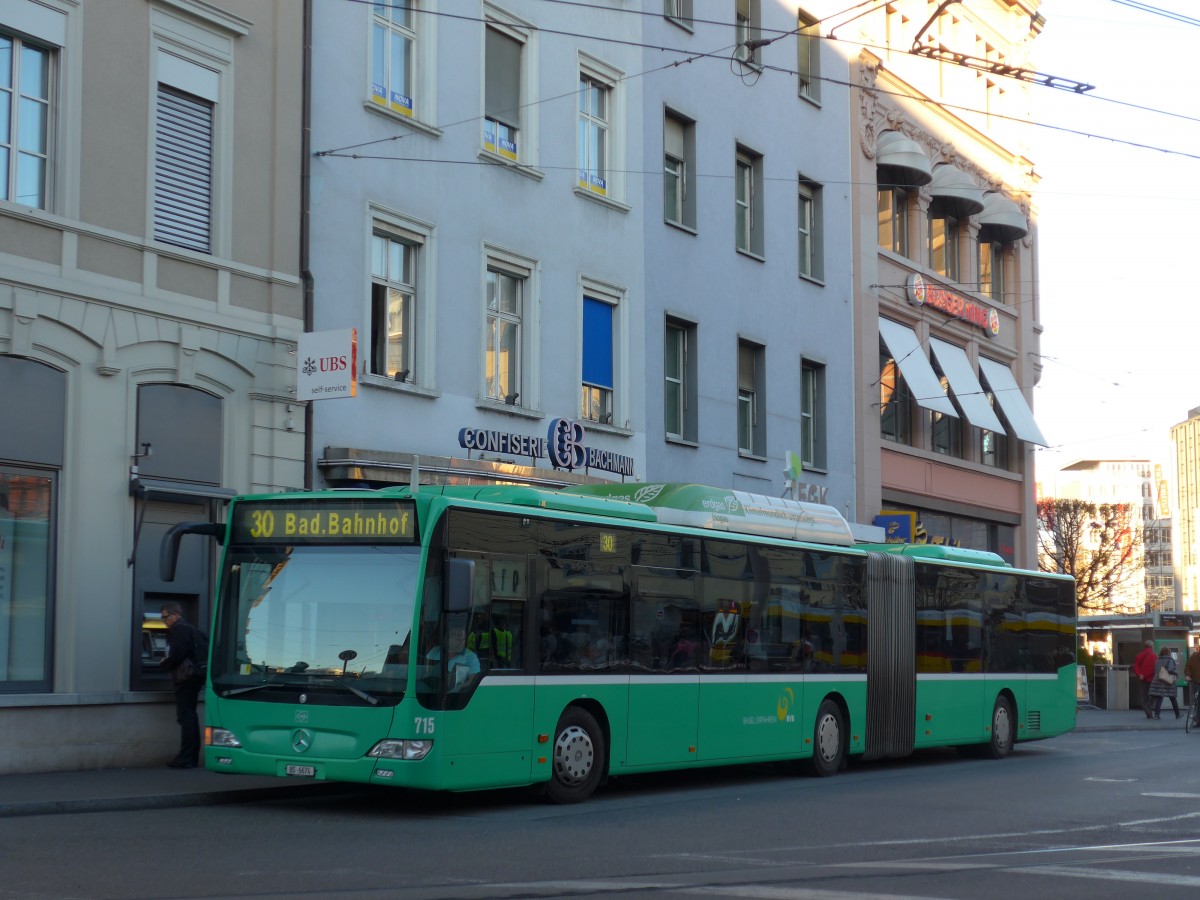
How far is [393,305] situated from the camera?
22.1m

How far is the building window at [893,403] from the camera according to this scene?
35.1 meters

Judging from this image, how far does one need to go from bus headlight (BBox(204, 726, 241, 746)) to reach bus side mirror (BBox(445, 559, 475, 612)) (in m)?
2.27

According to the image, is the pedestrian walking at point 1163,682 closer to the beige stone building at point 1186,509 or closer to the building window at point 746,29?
the building window at point 746,29

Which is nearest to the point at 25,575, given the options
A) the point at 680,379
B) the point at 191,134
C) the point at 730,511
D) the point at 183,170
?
the point at 183,170

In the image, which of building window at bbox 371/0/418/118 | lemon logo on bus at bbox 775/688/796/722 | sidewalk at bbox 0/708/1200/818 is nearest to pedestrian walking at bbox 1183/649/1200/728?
lemon logo on bus at bbox 775/688/796/722

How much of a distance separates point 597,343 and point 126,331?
373 inches

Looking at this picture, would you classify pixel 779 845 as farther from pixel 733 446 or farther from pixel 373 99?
pixel 733 446

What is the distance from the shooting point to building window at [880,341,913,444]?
35.1 meters

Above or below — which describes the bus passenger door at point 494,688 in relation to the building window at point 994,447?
below

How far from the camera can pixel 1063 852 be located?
12148mm

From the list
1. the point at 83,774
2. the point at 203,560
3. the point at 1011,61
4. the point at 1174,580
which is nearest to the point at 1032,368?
the point at 1011,61

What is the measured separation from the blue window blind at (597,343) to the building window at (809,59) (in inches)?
349

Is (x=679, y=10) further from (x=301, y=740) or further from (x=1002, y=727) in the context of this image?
(x=301, y=740)

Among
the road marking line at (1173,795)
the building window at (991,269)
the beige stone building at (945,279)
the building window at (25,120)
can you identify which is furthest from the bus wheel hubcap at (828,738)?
the building window at (991,269)
